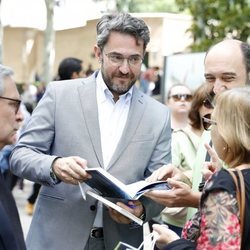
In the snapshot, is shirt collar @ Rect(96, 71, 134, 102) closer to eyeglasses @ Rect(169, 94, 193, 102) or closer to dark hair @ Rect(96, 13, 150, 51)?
dark hair @ Rect(96, 13, 150, 51)

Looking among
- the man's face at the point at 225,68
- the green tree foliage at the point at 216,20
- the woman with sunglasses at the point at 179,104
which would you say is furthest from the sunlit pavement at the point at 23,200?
the man's face at the point at 225,68

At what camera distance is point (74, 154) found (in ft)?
12.3

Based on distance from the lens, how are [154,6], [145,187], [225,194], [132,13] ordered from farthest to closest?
[154,6], [132,13], [145,187], [225,194]

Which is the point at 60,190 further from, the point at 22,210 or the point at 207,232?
the point at 22,210

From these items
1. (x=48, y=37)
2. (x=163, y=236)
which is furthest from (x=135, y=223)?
(x=48, y=37)

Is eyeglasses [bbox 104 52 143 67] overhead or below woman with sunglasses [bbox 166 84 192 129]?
overhead

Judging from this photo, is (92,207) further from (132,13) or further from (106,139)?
(132,13)

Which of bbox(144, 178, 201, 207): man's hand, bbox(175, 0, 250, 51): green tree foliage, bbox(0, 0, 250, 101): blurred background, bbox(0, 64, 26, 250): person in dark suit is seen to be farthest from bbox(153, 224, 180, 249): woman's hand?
bbox(175, 0, 250, 51): green tree foliage

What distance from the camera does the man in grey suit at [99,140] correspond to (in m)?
3.72

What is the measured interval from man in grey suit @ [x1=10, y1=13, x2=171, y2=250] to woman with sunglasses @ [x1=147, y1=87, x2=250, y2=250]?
815 millimetres

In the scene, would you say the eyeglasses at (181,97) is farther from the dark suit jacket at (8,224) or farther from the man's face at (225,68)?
the dark suit jacket at (8,224)

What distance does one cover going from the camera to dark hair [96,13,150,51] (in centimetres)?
380

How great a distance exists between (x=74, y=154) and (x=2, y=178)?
2.71ft

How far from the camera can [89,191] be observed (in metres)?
3.45
